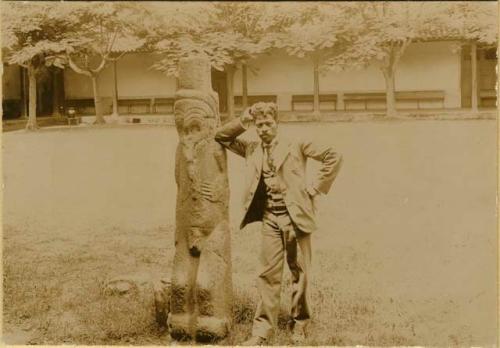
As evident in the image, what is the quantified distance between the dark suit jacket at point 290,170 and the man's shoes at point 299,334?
2.74ft

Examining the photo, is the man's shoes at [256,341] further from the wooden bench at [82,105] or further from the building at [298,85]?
the wooden bench at [82,105]

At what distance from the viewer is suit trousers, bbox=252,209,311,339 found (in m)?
4.75

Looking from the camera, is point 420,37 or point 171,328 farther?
point 420,37

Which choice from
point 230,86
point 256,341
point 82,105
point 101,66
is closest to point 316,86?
point 230,86

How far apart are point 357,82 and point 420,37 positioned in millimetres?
733

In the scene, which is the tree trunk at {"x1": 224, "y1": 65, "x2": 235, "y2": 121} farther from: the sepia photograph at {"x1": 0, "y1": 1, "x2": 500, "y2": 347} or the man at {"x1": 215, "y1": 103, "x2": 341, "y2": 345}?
the man at {"x1": 215, "y1": 103, "x2": 341, "y2": 345}

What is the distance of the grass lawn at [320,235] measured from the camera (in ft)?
17.7

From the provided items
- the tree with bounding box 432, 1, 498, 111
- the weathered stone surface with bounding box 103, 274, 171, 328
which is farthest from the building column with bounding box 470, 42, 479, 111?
the weathered stone surface with bounding box 103, 274, 171, 328

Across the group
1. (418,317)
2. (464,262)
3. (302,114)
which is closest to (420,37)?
(302,114)

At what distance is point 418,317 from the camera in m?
5.38

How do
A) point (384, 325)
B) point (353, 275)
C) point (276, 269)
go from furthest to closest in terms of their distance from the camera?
point (353, 275)
point (384, 325)
point (276, 269)

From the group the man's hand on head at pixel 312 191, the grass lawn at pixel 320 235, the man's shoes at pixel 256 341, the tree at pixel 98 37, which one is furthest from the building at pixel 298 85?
the man's shoes at pixel 256 341

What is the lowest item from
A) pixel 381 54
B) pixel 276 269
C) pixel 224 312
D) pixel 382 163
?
pixel 224 312

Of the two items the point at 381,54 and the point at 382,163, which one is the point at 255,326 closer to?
the point at 382,163
